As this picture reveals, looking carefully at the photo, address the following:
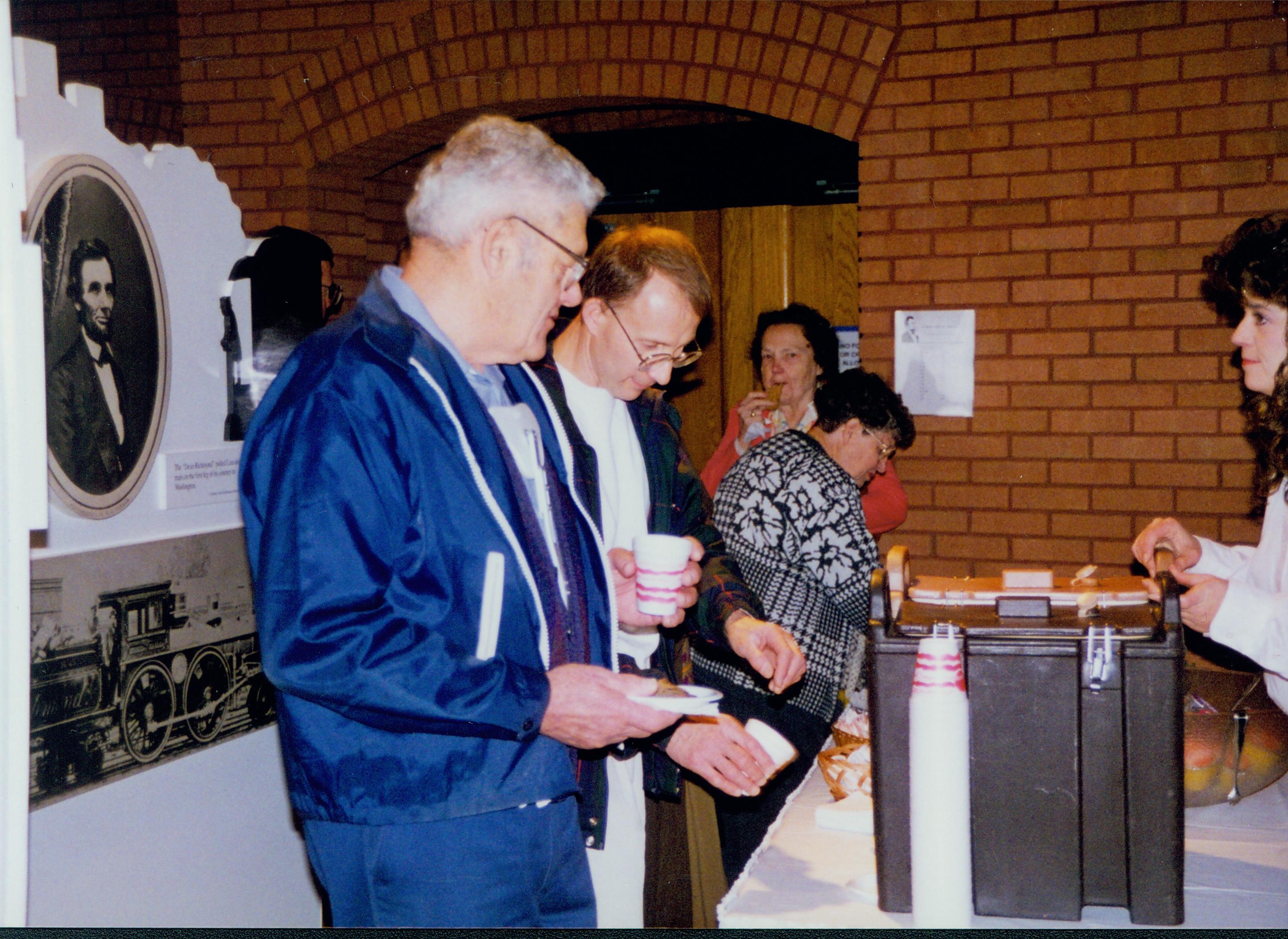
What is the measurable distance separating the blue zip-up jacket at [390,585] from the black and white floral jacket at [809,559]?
152 cm

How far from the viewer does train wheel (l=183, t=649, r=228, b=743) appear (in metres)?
2.37

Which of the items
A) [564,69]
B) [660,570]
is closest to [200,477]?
[660,570]

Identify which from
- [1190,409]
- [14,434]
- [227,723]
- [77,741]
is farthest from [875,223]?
[14,434]

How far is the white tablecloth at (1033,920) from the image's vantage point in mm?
1577

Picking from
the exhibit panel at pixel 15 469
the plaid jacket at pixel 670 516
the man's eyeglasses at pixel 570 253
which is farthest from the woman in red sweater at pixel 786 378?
the exhibit panel at pixel 15 469

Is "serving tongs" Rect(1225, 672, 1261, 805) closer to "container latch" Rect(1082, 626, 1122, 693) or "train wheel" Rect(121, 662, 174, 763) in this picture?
"container latch" Rect(1082, 626, 1122, 693)

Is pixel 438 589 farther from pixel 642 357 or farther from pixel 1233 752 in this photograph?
Result: pixel 1233 752

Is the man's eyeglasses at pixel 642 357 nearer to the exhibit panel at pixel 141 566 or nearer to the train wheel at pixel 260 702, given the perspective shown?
the exhibit panel at pixel 141 566

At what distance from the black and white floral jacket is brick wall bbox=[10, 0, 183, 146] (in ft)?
11.3

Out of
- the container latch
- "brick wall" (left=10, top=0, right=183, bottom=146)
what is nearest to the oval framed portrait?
the container latch

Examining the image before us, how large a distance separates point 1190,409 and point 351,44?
3615 mm

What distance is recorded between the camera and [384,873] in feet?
4.86

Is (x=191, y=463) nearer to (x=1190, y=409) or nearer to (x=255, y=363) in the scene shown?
(x=255, y=363)

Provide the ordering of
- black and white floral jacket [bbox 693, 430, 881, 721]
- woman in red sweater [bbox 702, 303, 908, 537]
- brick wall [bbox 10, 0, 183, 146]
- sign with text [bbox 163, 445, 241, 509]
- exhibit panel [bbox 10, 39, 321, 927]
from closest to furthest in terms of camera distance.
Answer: exhibit panel [bbox 10, 39, 321, 927]
sign with text [bbox 163, 445, 241, 509]
black and white floral jacket [bbox 693, 430, 881, 721]
woman in red sweater [bbox 702, 303, 908, 537]
brick wall [bbox 10, 0, 183, 146]
